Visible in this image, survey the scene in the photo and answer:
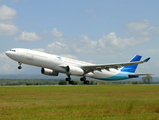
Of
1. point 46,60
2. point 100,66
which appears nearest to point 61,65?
point 46,60

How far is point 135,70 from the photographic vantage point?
73.3 m

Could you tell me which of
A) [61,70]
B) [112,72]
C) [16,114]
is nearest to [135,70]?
[112,72]

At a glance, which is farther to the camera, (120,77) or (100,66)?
(120,77)

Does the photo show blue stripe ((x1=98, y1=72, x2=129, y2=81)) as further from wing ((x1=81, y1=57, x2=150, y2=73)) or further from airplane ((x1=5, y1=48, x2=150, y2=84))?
wing ((x1=81, y1=57, x2=150, y2=73))

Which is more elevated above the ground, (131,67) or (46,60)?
(131,67)

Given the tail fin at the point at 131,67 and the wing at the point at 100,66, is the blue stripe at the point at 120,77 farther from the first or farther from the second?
the wing at the point at 100,66

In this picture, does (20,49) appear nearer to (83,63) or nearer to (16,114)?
(83,63)

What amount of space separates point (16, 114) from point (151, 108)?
366 inches

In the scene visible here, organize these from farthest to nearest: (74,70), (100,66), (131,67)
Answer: (131,67), (100,66), (74,70)

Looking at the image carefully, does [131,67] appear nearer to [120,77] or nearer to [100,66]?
[120,77]

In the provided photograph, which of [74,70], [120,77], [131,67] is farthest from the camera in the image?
[131,67]

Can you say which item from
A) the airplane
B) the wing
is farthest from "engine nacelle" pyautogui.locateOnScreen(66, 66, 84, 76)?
the wing

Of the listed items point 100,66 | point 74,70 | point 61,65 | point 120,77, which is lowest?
point 120,77

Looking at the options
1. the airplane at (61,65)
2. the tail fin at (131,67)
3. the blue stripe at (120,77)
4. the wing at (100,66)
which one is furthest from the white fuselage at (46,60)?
the tail fin at (131,67)
